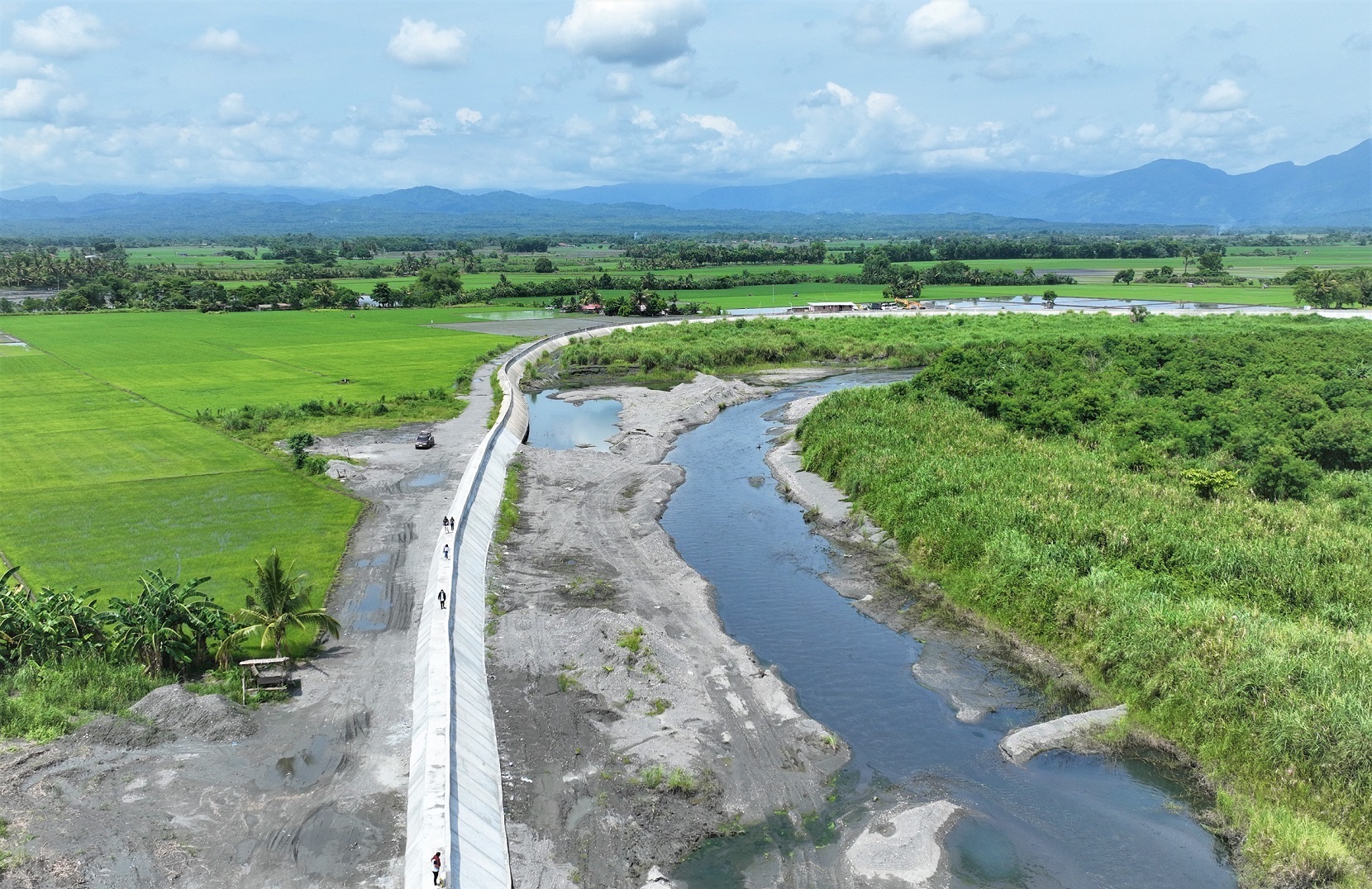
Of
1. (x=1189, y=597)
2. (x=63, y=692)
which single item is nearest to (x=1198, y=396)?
(x=1189, y=597)

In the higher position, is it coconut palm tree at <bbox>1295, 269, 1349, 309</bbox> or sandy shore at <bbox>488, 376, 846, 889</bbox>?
coconut palm tree at <bbox>1295, 269, 1349, 309</bbox>

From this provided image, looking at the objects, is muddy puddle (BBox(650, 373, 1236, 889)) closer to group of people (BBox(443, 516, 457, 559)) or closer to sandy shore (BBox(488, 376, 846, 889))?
sandy shore (BBox(488, 376, 846, 889))

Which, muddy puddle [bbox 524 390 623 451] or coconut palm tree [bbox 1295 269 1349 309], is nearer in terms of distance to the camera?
muddy puddle [bbox 524 390 623 451]

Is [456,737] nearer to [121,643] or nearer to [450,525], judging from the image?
[121,643]

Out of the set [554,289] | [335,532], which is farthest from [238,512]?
[554,289]

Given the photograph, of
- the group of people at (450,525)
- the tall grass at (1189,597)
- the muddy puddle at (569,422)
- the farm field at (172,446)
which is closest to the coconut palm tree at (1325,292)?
the tall grass at (1189,597)

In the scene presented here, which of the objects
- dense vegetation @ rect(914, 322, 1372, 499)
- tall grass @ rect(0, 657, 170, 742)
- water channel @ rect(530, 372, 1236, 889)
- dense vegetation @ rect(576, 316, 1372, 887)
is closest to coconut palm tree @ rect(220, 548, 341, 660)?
tall grass @ rect(0, 657, 170, 742)

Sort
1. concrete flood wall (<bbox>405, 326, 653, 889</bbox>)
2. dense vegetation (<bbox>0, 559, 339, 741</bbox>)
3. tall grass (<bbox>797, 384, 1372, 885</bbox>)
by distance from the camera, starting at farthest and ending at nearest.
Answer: dense vegetation (<bbox>0, 559, 339, 741</bbox>) → tall grass (<bbox>797, 384, 1372, 885</bbox>) → concrete flood wall (<bbox>405, 326, 653, 889</bbox>)
